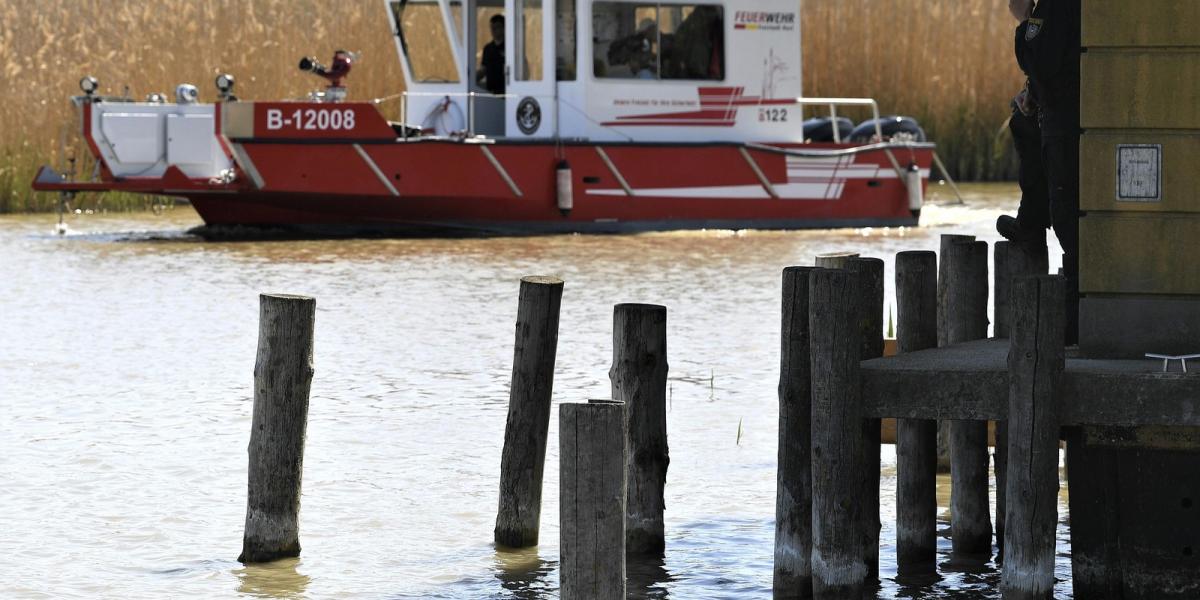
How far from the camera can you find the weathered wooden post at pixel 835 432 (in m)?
5.87

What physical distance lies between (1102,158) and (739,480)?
8.60 feet

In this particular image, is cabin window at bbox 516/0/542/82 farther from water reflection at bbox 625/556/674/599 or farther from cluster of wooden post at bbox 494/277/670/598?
water reflection at bbox 625/556/674/599

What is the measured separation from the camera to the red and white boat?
61.3 feet

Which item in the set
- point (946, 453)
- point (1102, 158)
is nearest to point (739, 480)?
point (946, 453)

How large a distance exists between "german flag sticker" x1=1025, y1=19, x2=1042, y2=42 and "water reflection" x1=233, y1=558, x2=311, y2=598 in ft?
9.52

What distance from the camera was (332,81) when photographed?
1936 centimetres

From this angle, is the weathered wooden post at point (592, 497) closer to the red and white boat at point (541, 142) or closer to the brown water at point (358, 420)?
the brown water at point (358, 420)

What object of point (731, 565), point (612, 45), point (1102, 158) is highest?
point (612, 45)

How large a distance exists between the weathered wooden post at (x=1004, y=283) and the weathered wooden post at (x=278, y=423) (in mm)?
2228

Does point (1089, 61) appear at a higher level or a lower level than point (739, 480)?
higher

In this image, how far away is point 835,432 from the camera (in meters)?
5.89

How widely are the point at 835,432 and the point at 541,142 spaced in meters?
13.8

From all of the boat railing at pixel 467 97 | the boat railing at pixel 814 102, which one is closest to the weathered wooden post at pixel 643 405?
the boat railing at pixel 814 102

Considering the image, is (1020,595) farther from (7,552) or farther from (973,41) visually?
(973,41)
